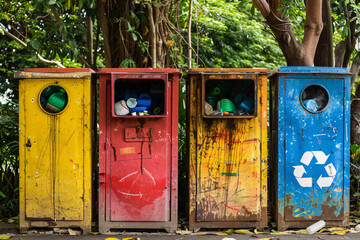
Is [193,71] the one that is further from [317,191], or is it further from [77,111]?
[317,191]

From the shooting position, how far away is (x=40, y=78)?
3637mm

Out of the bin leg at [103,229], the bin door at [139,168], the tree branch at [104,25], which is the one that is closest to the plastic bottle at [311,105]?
the bin door at [139,168]

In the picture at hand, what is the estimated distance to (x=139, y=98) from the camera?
3.84 metres

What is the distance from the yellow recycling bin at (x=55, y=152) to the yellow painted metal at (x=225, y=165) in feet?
3.45

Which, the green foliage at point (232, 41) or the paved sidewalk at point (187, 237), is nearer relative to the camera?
the paved sidewalk at point (187, 237)

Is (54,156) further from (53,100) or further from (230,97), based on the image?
(230,97)

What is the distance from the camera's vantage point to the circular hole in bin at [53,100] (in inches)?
146

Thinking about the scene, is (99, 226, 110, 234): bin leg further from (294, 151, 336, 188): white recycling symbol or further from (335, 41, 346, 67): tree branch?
(335, 41, 346, 67): tree branch

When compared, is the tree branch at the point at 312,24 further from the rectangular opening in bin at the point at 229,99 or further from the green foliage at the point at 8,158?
the green foliage at the point at 8,158

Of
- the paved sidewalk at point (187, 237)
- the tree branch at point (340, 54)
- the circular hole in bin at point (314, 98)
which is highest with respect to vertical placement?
the tree branch at point (340, 54)

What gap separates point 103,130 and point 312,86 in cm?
225

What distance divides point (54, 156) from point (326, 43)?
379cm

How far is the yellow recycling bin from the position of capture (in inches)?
143

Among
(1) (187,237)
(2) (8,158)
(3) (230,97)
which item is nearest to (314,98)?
(3) (230,97)
